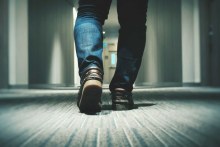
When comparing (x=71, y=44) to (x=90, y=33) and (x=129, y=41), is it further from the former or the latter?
(x=90, y=33)

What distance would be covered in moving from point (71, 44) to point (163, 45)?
2227 millimetres

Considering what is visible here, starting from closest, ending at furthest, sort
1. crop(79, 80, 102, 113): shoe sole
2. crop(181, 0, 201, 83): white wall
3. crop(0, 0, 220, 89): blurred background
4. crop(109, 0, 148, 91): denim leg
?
crop(79, 80, 102, 113): shoe sole, crop(109, 0, 148, 91): denim leg, crop(0, 0, 220, 89): blurred background, crop(181, 0, 201, 83): white wall

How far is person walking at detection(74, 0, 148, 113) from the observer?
3.61ft

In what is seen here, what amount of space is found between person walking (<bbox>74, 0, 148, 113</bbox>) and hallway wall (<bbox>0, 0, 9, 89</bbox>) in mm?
3810

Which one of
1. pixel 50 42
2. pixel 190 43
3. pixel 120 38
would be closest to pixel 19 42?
pixel 50 42

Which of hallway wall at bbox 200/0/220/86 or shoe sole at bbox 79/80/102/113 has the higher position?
hallway wall at bbox 200/0/220/86

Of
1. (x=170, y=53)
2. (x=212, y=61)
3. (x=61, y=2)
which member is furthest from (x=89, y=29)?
(x=61, y=2)

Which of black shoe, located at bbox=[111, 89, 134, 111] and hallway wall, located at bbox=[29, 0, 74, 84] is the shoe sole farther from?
hallway wall, located at bbox=[29, 0, 74, 84]

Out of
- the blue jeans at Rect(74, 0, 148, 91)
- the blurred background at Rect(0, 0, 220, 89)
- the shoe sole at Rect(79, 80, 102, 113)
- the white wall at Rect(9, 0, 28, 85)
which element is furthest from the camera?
the white wall at Rect(9, 0, 28, 85)

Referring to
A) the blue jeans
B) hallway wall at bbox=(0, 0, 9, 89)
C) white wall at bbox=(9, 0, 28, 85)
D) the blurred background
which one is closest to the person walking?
the blue jeans

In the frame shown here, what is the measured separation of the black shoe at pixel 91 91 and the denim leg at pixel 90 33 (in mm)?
35

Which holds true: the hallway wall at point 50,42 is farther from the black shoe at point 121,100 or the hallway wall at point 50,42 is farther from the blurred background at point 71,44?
the black shoe at point 121,100

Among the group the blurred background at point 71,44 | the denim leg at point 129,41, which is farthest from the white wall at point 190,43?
the denim leg at point 129,41

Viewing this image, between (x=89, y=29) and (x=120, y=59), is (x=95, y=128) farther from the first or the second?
(x=120, y=59)
